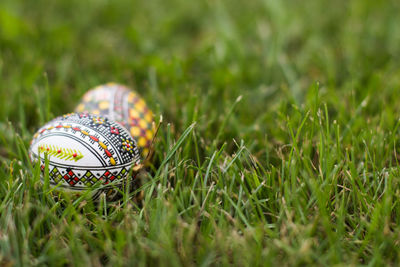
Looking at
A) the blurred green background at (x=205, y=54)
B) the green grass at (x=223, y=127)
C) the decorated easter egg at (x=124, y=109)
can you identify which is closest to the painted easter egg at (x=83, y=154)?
the green grass at (x=223, y=127)

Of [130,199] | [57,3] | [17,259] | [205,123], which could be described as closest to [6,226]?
[17,259]

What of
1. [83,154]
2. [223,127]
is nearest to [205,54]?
[223,127]

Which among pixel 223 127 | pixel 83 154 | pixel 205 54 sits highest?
pixel 205 54

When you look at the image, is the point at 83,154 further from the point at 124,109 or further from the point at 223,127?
the point at 223,127

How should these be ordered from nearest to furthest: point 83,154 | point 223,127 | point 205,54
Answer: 1. point 83,154
2. point 223,127
3. point 205,54

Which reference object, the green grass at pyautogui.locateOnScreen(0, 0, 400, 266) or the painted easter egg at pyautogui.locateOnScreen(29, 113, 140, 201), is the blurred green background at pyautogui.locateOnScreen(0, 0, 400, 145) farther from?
the painted easter egg at pyautogui.locateOnScreen(29, 113, 140, 201)

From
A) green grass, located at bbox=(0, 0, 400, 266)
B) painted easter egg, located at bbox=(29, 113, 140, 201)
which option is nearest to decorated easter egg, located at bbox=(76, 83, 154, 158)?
green grass, located at bbox=(0, 0, 400, 266)

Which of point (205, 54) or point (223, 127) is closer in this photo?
point (223, 127)

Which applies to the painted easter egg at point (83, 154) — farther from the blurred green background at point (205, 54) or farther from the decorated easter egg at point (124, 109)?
the blurred green background at point (205, 54)
